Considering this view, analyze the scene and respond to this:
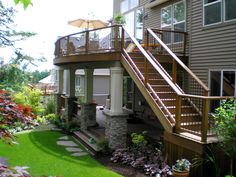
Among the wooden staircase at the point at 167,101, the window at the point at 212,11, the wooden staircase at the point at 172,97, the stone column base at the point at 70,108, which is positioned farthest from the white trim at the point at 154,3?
the stone column base at the point at 70,108

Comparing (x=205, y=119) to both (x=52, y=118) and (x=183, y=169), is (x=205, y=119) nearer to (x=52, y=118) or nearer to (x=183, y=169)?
(x=183, y=169)

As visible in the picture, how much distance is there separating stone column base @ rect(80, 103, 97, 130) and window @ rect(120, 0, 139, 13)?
6.99 m

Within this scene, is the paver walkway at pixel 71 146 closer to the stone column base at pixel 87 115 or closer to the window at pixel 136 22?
the stone column base at pixel 87 115

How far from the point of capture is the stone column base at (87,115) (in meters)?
13.4

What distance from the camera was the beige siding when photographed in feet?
31.0

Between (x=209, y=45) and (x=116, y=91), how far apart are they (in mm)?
3585

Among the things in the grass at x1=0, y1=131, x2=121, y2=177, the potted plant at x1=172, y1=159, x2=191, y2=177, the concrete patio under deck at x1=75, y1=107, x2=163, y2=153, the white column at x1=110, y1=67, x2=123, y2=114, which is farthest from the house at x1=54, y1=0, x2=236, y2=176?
the grass at x1=0, y1=131, x2=121, y2=177

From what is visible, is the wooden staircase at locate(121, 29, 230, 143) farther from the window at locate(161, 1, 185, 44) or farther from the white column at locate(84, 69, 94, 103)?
the white column at locate(84, 69, 94, 103)

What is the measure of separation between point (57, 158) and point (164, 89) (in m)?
3.99

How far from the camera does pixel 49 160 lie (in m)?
9.21

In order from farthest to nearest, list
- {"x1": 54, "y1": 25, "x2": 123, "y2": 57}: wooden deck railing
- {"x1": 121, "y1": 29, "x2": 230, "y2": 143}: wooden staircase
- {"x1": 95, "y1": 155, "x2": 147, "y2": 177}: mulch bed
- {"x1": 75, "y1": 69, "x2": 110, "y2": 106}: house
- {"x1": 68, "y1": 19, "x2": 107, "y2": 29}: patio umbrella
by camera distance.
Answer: {"x1": 75, "y1": 69, "x2": 110, "y2": 106}: house < {"x1": 68, "y1": 19, "x2": 107, "y2": 29}: patio umbrella < {"x1": 54, "y1": 25, "x2": 123, "y2": 57}: wooden deck railing < {"x1": 95, "y1": 155, "x2": 147, "y2": 177}: mulch bed < {"x1": 121, "y1": 29, "x2": 230, "y2": 143}: wooden staircase

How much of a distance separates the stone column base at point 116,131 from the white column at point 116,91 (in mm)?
206

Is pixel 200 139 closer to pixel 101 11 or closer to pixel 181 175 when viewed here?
pixel 181 175

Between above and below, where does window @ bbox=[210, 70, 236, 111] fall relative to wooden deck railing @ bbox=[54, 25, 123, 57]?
A: below
